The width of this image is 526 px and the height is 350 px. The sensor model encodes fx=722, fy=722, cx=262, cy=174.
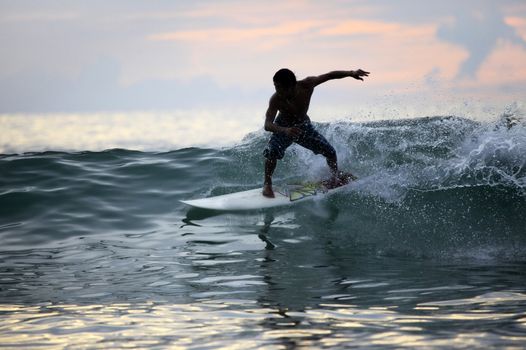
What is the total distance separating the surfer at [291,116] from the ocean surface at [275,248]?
0.80 m

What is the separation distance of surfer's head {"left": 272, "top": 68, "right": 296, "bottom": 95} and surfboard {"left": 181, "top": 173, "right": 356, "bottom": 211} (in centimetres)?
182

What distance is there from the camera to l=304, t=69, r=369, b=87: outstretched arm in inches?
383

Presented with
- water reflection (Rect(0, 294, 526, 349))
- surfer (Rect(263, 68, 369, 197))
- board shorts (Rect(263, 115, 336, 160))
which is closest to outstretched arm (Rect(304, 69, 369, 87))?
surfer (Rect(263, 68, 369, 197))

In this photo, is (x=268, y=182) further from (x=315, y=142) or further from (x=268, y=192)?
(x=315, y=142)

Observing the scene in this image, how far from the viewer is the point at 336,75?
9938 millimetres

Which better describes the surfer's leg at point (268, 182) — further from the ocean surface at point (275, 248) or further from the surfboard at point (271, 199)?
the ocean surface at point (275, 248)

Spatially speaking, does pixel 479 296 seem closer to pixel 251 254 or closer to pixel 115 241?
pixel 251 254

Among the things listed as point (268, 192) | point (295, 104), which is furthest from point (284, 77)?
point (268, 192)

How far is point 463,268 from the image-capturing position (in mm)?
7430

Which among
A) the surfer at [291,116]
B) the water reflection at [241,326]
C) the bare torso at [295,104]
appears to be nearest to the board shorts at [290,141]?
the surfer at [291,116]

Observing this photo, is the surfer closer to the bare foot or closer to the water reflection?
the bare foot

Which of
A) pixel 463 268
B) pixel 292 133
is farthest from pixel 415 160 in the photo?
pixel 463 268

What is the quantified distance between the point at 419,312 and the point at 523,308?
82 centimetres

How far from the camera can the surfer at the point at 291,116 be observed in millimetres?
9750
